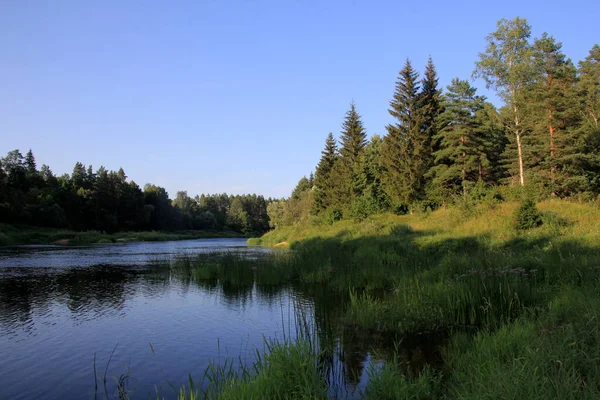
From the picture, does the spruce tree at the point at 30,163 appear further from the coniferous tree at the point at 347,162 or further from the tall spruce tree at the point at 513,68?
the tall spruce tree at the point at 513,68

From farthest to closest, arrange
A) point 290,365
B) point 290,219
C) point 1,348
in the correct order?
point 290,219 < point 1,348 < point 290,365

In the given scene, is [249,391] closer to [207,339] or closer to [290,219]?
[207,339]

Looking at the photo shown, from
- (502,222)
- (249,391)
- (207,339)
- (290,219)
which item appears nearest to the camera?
(249,391)

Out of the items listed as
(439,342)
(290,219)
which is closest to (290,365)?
(439,342)

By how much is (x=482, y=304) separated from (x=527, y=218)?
616 inches

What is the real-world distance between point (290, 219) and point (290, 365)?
7213cm

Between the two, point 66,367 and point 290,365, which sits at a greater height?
point 290,365

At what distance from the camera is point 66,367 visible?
8.43 meters

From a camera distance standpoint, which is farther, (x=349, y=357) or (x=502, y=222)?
(x=502, y=222)

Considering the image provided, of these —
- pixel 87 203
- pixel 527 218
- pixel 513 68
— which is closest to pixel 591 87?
pixel 513 68

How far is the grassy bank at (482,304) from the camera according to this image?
5066 mm

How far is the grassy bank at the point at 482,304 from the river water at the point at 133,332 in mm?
1192

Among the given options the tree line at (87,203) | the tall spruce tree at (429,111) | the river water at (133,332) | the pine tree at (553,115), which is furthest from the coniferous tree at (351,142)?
the tree line at (87,203)

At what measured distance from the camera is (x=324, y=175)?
6525 centimetres
